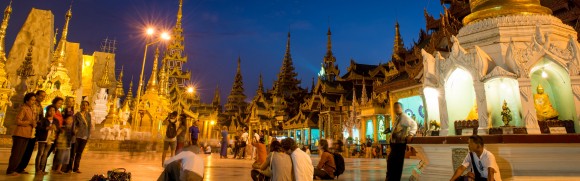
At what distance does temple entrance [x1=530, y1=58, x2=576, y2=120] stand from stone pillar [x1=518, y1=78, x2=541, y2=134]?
0.36 metres

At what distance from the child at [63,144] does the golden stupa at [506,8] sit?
7.87 m

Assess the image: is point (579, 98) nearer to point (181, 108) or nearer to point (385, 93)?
point (385, 93)

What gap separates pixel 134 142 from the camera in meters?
18.4

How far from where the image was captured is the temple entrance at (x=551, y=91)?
17.7 feet

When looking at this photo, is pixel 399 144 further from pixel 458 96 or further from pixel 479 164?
pixel 458 96

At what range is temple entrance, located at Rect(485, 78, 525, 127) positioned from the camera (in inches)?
210

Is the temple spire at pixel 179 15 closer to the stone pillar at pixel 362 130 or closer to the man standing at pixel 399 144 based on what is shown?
the stone pillar at pixel 362 130

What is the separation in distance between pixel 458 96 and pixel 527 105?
46.4 inches

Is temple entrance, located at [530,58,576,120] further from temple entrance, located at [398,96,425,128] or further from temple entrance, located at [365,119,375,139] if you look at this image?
temple entrance, located at [365,119,375,139]

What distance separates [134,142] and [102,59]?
3466 cm

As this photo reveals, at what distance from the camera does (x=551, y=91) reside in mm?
5730

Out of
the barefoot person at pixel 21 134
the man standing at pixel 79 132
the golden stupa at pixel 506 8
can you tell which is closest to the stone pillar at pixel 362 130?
the golden stupa at pixel 506 8

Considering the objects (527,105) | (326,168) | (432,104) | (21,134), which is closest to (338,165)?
(326,168)

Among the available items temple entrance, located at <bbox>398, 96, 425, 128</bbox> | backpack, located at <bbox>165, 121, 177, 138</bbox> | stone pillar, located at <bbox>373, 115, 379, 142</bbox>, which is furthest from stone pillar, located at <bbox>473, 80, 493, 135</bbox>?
stone pillar, located at <bbox>373, 115, 379, 142</bbox>
